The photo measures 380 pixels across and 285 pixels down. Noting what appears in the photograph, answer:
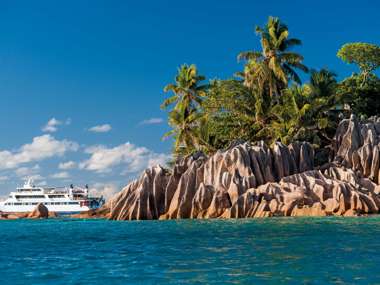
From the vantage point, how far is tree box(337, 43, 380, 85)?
71375 millimetres

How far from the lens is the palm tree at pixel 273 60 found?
188 feet

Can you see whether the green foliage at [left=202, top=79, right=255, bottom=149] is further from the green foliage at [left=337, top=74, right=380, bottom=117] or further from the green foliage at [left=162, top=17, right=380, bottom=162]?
the green foliage at [left=337, top=74, right=380, bottom=117]

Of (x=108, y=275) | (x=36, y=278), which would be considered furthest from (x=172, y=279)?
(x=36, y=278)

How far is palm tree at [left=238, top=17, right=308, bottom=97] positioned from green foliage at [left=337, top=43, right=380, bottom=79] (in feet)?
55.2

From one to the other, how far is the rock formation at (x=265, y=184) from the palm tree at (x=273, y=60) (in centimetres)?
998

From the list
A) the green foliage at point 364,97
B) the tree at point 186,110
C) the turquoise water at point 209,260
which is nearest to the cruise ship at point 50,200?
the tree at point 186,110

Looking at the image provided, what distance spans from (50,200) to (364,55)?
61319mm

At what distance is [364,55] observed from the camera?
235 feet

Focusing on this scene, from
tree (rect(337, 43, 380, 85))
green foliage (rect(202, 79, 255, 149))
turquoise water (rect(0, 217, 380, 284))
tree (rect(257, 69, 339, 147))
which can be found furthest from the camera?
tree (rect(337, 43, 380, 85))

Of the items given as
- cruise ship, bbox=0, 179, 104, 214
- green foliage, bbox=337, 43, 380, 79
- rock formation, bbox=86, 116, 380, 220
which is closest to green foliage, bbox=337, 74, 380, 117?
rock formation, bbox=86, 116, 380, 220

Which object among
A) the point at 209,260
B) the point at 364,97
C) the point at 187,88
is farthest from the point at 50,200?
the point at 209,260

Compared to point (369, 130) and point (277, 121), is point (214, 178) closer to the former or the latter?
point (277, 121)

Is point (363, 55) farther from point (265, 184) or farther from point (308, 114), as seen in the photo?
point (265, 184)

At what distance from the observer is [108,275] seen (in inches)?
555
